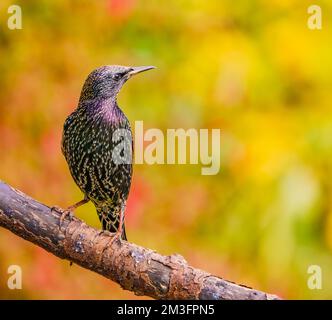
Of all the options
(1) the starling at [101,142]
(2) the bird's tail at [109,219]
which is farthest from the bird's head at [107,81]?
(2) the bird's tail at [109,219]

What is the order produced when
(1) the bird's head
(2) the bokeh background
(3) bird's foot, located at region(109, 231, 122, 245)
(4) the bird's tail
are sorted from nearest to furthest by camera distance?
(3) bird's foot, located at region(109, 231, 122, 245), (1) the bird's head, (4) the bird's tail, (2) the bokeh background

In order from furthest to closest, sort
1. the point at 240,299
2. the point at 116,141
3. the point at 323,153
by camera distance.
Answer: the point at 323,153 < the point at 116,141 < the point at 240,299

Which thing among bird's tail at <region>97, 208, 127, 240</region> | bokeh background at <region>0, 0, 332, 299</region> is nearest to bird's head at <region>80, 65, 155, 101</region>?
bird's tail at <region>97, 208, 127, 240</region>

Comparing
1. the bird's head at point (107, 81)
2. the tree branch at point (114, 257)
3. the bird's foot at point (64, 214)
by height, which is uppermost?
the bird's head at point (107, 81)

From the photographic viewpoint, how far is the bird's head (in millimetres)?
3369

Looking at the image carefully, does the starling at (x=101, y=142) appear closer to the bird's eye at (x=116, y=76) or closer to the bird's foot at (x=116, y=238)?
the bird's eye at (x=116, y=76)

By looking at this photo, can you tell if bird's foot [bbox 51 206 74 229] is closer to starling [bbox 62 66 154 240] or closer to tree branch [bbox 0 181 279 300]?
tree branch [bbox 0 181 279 300]

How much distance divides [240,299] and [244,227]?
1.11m

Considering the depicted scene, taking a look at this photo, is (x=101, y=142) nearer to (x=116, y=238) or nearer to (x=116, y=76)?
(x=116, y=76)

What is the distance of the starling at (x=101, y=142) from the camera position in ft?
11.2

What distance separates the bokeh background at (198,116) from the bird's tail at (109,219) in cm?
36

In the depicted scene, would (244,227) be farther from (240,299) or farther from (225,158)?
(240,299)

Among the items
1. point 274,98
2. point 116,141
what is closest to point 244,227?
point 274,98

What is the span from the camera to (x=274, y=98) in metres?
4.11
